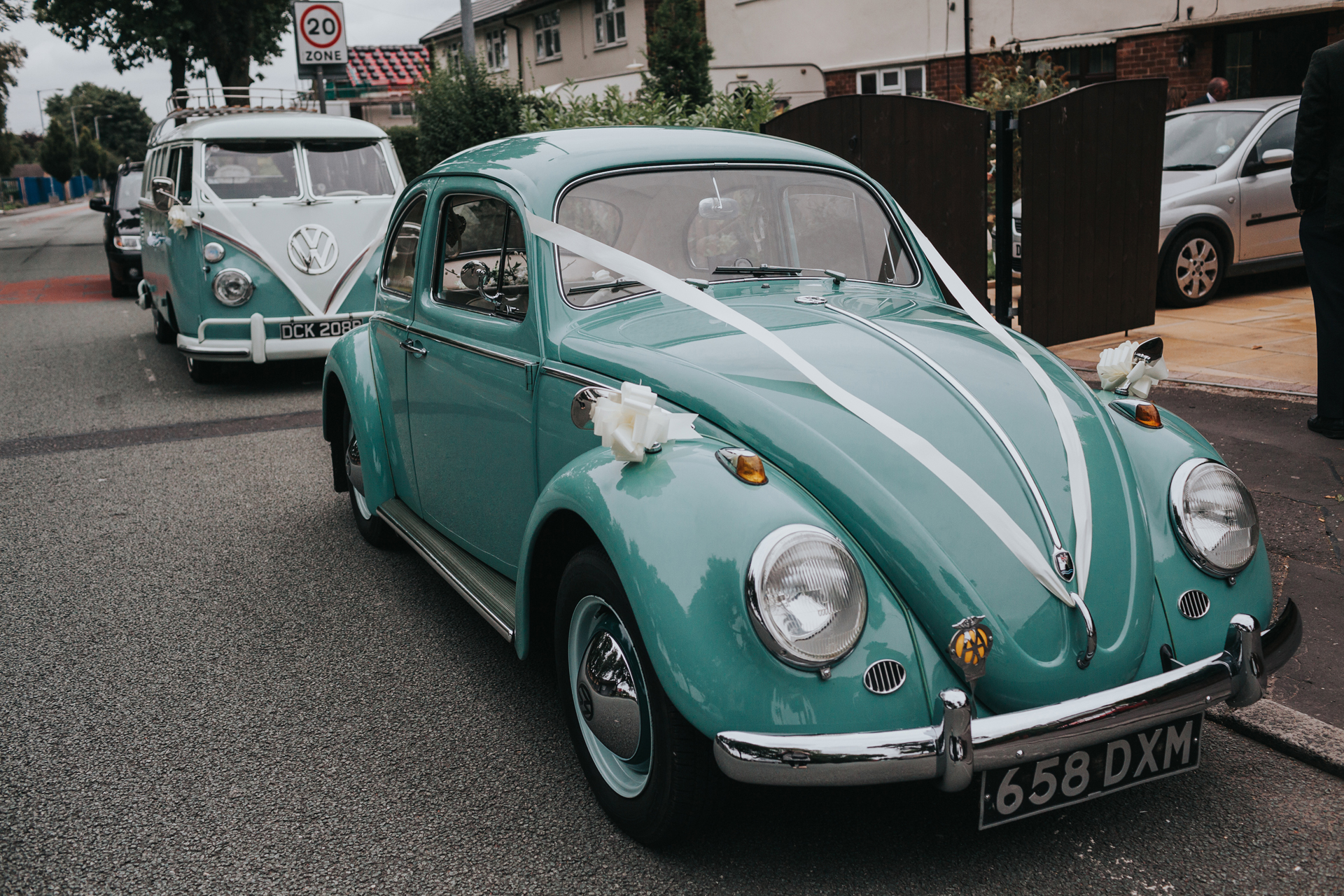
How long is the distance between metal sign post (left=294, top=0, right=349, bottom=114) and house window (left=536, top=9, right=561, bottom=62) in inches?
792

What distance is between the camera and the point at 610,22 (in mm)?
30516

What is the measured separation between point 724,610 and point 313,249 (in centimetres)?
768

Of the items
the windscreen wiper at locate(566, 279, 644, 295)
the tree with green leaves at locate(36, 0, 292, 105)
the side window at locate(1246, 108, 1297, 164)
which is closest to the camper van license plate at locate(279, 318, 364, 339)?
the windscreen wiper at locate(566, 279, 644, 295)

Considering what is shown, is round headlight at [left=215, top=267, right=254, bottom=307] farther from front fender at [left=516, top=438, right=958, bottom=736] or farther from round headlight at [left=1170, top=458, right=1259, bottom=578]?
round headlight at [left=1170, top=458, right=1259, bottom=578]

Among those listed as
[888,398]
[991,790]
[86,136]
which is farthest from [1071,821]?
[86,136]

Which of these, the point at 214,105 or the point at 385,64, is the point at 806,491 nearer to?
the point at 214,105

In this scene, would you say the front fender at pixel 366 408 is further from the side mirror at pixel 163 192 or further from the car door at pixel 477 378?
the side mirror at pixel 163 192

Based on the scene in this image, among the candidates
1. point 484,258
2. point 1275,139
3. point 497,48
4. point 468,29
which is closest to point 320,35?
point 468,29

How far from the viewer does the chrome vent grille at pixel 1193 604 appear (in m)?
2.68

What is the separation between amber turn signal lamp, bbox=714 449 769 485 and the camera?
8.39ft

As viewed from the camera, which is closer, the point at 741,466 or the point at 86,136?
the point at 741,466

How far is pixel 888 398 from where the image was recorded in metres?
2.83

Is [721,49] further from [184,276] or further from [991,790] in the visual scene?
[991,790]

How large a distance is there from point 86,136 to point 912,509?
12517cm
